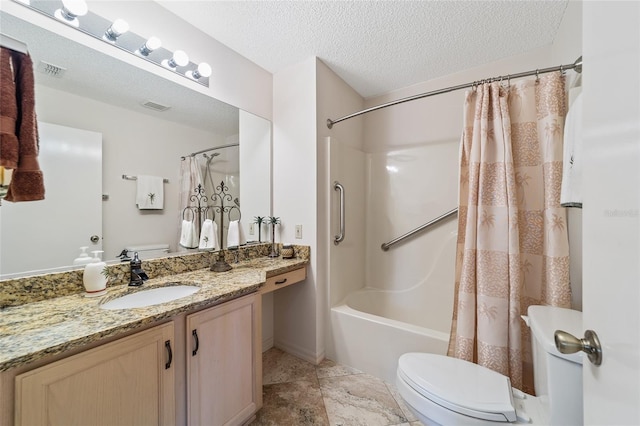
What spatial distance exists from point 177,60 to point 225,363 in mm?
1774

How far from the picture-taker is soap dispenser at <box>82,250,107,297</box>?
1.15 meters

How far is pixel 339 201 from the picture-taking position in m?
2.17

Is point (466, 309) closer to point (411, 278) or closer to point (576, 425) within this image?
point (576, 425)

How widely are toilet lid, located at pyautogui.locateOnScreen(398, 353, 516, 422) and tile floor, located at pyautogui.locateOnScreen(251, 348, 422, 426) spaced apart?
47 centimetres

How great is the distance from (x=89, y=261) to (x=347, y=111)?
2.21 m

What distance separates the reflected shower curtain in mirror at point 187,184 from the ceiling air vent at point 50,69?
64 centimetres

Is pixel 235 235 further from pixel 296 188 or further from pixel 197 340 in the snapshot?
pixel 197 340

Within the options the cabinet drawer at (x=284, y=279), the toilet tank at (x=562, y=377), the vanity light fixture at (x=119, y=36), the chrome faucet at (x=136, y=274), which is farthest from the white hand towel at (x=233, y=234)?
the toilet tank at (x=562, y=377)

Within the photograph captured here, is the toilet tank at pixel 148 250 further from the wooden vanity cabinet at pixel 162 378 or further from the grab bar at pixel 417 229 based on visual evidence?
the grab bar at pixel 417 229

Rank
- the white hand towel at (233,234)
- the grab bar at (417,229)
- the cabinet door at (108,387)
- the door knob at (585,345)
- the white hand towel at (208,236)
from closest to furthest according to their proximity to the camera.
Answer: the door knob at (585,345) < the cabinet door at (108,387) < the white hand towel at (208,236) < the white hand towel at (233,234) < the grab bar at (417,229)

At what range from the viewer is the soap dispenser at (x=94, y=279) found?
1.15 metres

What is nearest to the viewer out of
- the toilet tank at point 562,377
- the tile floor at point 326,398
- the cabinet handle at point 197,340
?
the toilet tank at point 562,377

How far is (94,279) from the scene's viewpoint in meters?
1.16

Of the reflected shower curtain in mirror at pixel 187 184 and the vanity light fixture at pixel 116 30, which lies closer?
the vanity light fixture at pixel 116 30
